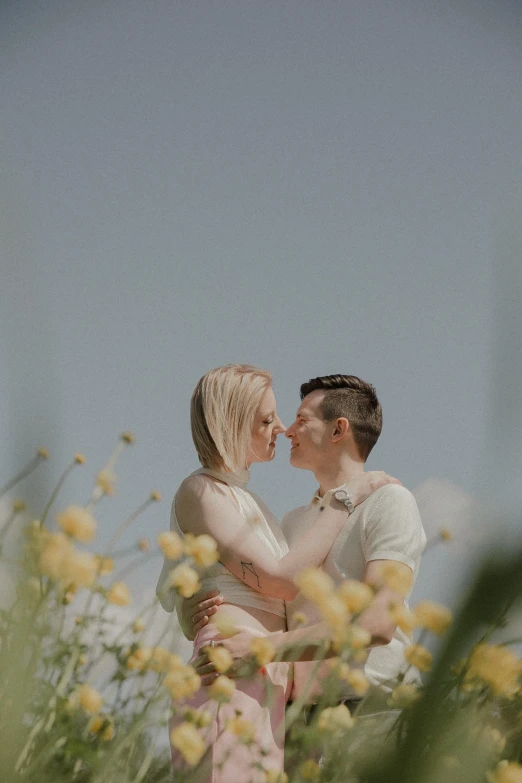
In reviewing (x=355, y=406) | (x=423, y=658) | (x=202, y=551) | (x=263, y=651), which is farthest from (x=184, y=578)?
(x=355, y=406)

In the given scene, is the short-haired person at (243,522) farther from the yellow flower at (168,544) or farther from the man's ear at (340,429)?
the yellow flower at (168,544)

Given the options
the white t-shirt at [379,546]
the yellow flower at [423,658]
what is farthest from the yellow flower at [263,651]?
the white t-shirt at [379,546]

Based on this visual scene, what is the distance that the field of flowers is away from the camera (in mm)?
232

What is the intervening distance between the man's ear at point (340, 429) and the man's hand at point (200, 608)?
1.05 meters

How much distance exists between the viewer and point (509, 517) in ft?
0.58

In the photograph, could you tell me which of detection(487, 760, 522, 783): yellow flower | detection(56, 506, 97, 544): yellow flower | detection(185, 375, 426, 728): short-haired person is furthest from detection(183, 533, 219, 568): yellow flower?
detection(487, 760, 522, 783): yellow flower

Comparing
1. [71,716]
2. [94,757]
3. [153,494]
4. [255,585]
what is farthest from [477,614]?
[255,585]

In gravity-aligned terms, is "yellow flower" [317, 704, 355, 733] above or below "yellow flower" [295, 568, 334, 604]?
below

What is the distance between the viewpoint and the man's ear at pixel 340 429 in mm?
3570

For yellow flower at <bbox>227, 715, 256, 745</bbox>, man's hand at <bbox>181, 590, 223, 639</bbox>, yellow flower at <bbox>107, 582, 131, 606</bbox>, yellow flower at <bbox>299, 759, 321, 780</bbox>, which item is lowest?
man's hand at <bbox>181, 590, 223, 639</bbox>

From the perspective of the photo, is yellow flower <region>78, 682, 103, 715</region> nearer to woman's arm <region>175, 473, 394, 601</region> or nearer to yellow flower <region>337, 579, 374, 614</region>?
yellow flower <region>337, 579, 374, 614</region>

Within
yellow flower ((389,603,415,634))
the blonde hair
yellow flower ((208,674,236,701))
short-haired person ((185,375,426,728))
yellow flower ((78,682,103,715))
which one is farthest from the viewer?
the blonde hair

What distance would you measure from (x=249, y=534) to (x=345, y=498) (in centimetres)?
58

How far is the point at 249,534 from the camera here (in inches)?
109
